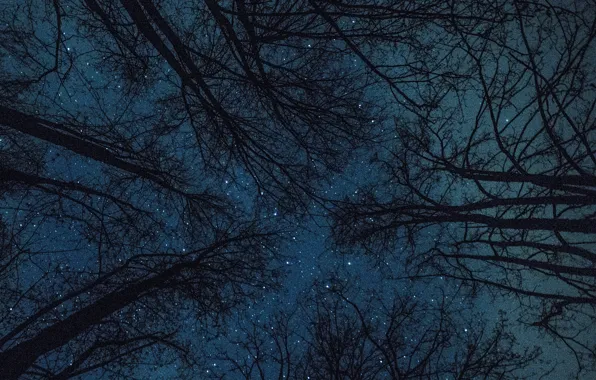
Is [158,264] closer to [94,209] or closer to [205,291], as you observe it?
[205,291]

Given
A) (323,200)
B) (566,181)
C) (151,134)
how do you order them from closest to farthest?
(566,181) < (323,200) < (151,134)

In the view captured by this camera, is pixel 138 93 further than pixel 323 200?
Yes

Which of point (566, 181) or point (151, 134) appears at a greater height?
point (151, 134)

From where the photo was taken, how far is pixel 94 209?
616 cm

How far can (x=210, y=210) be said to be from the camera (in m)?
6.43

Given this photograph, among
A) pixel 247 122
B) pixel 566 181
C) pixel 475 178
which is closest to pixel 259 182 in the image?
pixel 247 122

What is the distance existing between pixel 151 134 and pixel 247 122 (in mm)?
1568

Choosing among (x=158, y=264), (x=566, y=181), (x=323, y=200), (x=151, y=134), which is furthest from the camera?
(x=158, y=264)

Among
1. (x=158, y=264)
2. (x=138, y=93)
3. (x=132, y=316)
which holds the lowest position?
(x=132, y=316)

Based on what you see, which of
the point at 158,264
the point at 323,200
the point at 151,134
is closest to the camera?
the point at 323,200

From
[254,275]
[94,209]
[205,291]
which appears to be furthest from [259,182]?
[94,209]

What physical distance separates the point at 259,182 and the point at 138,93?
2.27 meters

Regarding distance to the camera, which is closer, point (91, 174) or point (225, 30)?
point (225, 30)

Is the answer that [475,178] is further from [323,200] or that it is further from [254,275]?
[254,275]
